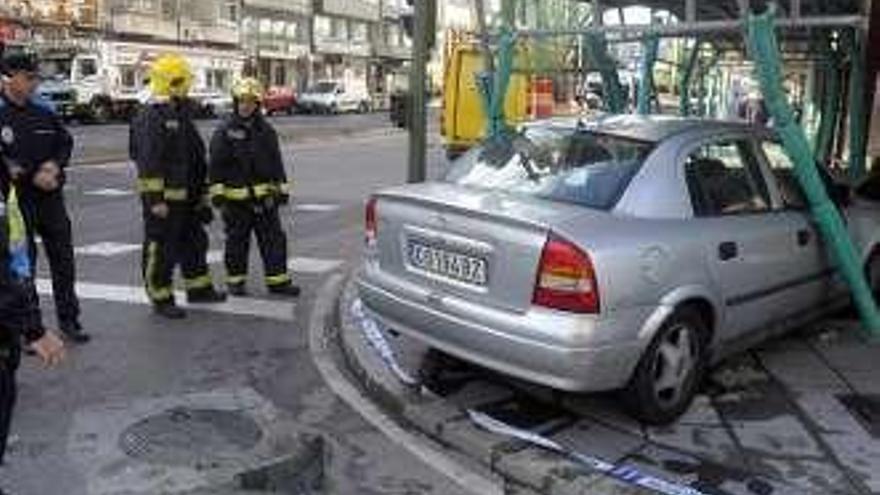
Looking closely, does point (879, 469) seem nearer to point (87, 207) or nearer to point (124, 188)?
point (87, 207)

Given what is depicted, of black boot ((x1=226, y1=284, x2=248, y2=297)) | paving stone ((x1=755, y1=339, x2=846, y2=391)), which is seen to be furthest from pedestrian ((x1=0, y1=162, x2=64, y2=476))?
black boot ((x1=226, y1=284, x2=248, y2=297))

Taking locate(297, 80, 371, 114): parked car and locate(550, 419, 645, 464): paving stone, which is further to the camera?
locate(297, 80, 371, 114): parked car

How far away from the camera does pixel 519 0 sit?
1130cm

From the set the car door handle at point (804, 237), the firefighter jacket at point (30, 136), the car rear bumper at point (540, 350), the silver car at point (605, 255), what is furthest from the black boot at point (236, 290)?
the car door handle at point (804, 237)

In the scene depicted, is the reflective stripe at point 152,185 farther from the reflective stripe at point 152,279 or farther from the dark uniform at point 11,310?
the dark uniform at point 11,310

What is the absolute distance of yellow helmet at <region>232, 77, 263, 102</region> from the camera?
9883 millimetres

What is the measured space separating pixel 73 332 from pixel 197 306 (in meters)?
1.39

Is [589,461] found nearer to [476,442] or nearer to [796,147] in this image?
[476,442]

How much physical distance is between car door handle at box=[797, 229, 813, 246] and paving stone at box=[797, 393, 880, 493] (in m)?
0.95

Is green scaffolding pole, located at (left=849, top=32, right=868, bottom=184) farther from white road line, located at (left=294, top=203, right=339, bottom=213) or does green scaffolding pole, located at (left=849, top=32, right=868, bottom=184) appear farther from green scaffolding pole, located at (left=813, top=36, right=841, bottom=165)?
white road line, located at (left=294, top=203, right=339, bottom=213)

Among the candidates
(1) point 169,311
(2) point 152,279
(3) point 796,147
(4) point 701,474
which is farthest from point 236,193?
(4) point 701,474

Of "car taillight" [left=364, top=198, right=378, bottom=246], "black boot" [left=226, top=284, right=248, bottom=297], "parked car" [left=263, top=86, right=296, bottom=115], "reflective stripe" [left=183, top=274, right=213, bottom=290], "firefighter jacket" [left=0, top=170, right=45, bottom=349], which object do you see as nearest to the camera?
"firefighter jacket" [left=0, top=170, right=45, bottom=349]

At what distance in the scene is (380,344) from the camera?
8141 mm

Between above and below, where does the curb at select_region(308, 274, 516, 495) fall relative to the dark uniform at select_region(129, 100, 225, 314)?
below
